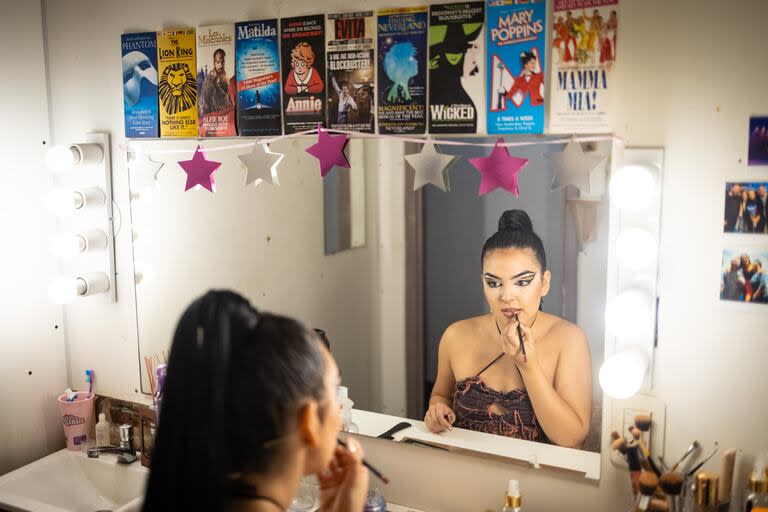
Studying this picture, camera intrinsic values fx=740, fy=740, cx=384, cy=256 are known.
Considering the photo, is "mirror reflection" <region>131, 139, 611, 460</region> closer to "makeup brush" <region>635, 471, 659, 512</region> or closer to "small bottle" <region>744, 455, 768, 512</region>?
"makeup brush" <region>635, 471, 659, 512</region>

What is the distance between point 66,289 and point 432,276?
44.6 inches

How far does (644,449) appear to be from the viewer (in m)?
1.47

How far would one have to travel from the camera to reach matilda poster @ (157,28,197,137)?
194cm

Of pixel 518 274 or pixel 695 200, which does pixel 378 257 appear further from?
pixel 695 200

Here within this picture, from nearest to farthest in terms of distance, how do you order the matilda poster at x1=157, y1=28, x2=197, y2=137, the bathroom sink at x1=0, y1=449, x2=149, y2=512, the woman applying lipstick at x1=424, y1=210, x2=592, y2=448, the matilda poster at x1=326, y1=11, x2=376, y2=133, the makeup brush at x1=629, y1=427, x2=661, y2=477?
the makeup brush at x1=629, y1=427, x2=661, y2=477, the woman applying lipstick at x1=424, y1=210, x2=592, y2=448, the matilda poster at x1=326, y1=11, x2=376, y2=133, the matilda poster at x1=157, y1=28, x2=197, y2=137, the bathroom sink at x1=0, y1=449, x2=149, y2=512

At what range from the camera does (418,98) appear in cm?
165

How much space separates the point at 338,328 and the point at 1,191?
105 cm

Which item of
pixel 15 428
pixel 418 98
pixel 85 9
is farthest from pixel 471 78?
pixel 15 428

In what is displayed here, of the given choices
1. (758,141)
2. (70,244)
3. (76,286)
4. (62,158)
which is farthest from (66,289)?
(758,141)

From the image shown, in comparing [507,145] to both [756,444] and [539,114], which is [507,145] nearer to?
[539,114]

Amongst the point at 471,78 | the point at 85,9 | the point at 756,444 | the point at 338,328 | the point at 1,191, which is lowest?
the point at 756,444

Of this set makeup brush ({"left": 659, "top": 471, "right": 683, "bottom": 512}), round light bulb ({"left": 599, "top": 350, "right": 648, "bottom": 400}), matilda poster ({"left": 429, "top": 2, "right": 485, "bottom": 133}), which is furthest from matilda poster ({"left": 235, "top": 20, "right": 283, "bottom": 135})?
makeup brush ({"left": 659, "top": 471, "right": 683, "bottom": 512})

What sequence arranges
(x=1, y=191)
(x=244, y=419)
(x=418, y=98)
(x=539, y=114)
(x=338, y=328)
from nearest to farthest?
(x=244, y=419)
(x=539, y=114)
(x=418, y=98)
(x=338, y=328)
(x=1, y=191)

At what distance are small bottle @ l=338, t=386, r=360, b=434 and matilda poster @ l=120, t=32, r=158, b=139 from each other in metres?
0.87
